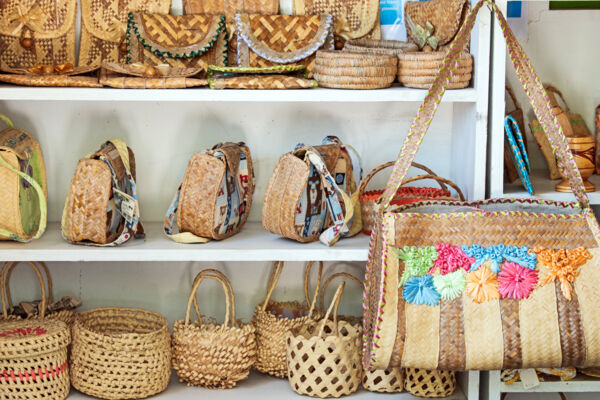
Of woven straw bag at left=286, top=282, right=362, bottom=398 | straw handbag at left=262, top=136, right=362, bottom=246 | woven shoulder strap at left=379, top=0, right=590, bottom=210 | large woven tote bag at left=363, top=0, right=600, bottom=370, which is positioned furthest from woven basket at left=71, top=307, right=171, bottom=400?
woven shoulder strap at left=379, top=0, right=590, bottom=210

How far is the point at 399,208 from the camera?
1928mm

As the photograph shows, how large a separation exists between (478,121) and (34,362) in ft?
4.53

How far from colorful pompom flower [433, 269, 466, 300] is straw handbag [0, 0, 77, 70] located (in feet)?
4.24

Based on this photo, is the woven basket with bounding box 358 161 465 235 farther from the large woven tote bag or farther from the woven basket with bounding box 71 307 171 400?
the woven basket with bounding box 71 307 171 400

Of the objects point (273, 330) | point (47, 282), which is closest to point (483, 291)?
point (273, 330)

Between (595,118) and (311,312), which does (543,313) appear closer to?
(311,312)

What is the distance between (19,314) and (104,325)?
0.26m

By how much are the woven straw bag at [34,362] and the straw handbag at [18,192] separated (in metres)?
0.27

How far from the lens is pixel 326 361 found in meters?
2.12

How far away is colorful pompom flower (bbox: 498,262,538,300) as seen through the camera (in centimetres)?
184

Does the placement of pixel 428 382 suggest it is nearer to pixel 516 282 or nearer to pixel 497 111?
pixel 516 282

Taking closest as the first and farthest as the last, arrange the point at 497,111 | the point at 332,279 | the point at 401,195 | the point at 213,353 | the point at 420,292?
the point at 420,292 < the point at 497,111 < the point at 213,353 < the point at 401,195 < the point at 332,279

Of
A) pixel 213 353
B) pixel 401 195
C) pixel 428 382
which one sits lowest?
pixel 428 382

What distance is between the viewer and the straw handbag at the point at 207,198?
209 cm
